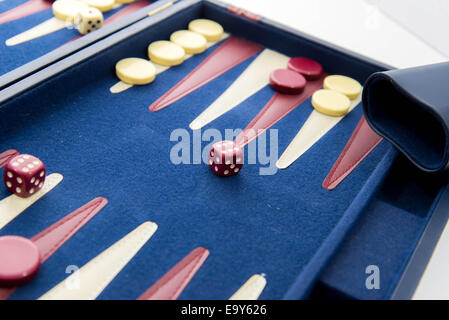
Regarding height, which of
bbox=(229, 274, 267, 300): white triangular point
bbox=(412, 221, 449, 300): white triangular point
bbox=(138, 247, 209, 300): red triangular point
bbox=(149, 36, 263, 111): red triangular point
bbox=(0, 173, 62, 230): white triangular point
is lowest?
bbox=(412, 221, 449, 300): white triangular point

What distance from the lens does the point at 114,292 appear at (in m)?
1.31

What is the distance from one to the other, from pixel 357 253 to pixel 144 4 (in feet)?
5.81

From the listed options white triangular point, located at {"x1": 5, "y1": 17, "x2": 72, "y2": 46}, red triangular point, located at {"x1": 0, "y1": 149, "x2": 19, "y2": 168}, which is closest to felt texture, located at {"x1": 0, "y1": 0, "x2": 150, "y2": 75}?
white triangular point, located at {"x1": 5, "y1": 17, "x2": 72, "y2": 46}

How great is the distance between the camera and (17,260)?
50.7 inches

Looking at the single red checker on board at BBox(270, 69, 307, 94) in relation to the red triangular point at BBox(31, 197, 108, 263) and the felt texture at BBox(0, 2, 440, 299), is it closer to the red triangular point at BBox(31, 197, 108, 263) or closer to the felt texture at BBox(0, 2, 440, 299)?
the felt texture at BBox(0, 2, 440, 299)

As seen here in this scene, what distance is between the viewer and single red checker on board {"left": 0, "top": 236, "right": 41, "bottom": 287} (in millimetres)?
1256

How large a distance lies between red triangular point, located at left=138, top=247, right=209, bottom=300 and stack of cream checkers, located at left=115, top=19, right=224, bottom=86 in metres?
0.88

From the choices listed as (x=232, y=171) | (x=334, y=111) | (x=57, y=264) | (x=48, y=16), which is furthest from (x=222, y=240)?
(x=48, y=16)

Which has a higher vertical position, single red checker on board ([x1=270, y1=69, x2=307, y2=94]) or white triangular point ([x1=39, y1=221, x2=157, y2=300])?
single red checker on board ([x1=270, y1=69, x2=307, y2=94])

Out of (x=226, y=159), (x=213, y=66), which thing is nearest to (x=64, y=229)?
(x=226, y=159)

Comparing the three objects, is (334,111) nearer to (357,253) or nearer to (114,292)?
(357,253)

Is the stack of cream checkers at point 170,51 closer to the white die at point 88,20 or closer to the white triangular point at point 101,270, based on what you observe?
the white die at point 88,20
